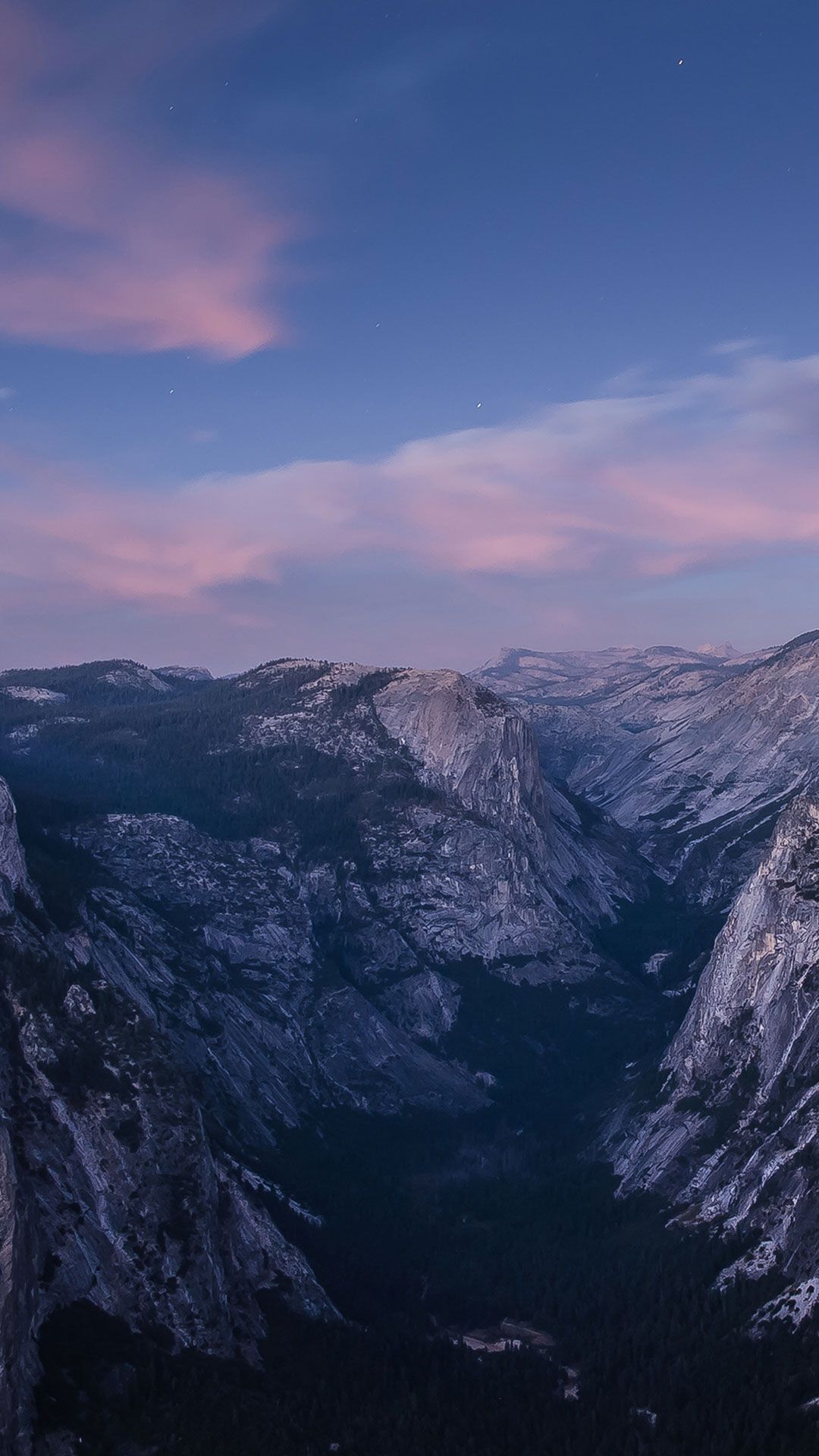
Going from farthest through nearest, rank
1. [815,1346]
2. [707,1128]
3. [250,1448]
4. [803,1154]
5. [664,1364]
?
[707,1128]
[803,1154]
[664,1364]
[815,1346]
[250,1448]

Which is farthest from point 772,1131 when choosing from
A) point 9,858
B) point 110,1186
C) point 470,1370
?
point 9,858

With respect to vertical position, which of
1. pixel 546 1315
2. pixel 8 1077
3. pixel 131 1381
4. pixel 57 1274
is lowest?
pixel 546 1315

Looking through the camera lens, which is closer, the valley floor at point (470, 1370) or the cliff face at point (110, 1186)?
the valley floor at point (470, 1370)

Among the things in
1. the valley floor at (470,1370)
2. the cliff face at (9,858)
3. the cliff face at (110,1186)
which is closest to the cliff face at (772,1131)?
the valley floor at (470,1370)

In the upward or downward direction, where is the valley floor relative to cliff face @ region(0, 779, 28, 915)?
downward

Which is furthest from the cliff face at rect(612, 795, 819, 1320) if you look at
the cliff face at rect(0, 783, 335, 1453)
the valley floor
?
the cliff face at rect(0, 783, 335, 1453)

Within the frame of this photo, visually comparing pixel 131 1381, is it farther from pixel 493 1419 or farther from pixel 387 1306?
pixel 387 1306

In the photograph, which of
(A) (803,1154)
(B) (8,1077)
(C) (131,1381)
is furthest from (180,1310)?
(A) (803,1154)

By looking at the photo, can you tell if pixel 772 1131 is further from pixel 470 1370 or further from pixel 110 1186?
pixel 110 1186

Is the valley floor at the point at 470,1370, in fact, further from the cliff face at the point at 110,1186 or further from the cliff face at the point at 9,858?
the cliff face at the point at 9,858

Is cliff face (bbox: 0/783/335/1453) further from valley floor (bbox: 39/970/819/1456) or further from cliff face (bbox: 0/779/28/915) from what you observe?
cliff face (bbox: 0/779/28/915)

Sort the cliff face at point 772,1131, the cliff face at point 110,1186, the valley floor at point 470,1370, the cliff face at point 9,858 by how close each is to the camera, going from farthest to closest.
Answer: the cliff face at point 9,858 < the cliff face at point 772,1131 < the cliff face at point 110,1186 < the valley floor at point 470,1370
